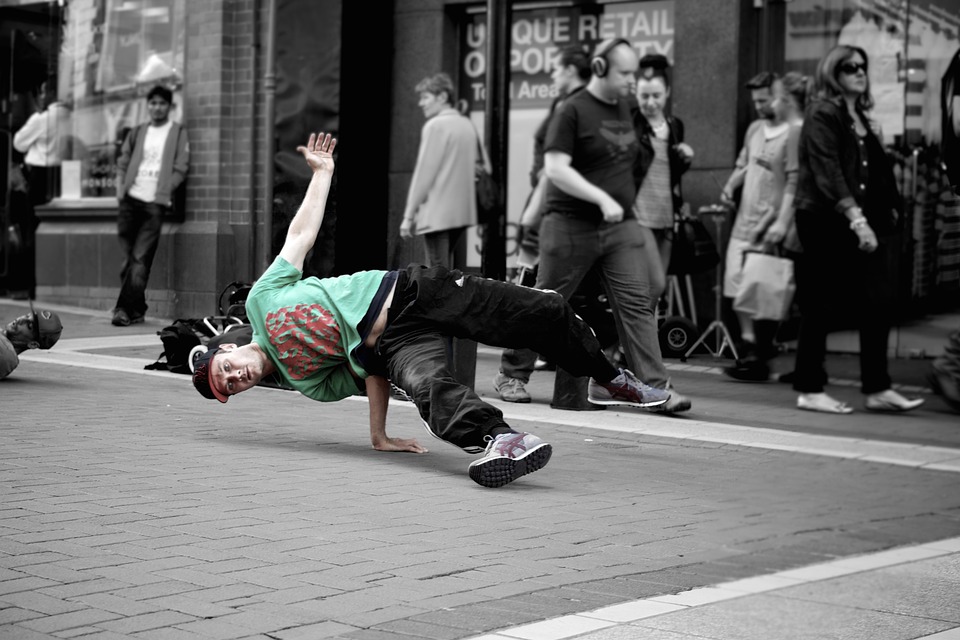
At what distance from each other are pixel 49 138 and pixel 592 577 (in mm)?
10761

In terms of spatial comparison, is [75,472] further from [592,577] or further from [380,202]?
[380,202]

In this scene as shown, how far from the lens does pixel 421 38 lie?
10.6 m

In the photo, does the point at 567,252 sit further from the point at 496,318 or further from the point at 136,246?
the point at 136,246

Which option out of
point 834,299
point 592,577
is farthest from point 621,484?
point 834,299

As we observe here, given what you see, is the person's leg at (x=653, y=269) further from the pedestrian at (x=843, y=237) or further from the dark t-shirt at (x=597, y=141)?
the pedestrian at (x=843, y=237)

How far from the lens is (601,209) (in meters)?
6.07

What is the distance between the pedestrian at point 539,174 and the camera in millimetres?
7371

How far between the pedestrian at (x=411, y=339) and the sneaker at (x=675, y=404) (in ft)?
0.27

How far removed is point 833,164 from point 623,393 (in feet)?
8.86

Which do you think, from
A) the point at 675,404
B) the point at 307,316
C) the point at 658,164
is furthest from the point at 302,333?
the point at 658,164

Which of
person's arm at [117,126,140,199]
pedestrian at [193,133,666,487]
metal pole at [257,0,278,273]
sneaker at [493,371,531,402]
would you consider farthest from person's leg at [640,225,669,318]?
person's arm at [117,126,140,199]

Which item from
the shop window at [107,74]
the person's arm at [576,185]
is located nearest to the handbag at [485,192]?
the person's arm at [576,185]

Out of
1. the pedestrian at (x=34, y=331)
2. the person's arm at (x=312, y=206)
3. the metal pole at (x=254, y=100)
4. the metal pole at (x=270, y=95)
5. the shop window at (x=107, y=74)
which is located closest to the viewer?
the person's arm at (x=312, y=206)

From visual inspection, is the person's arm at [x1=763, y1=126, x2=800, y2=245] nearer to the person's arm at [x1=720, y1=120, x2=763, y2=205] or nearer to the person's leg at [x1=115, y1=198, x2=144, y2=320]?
the person's arm at [x1=720, y1=120, x2=763, y2=205]
